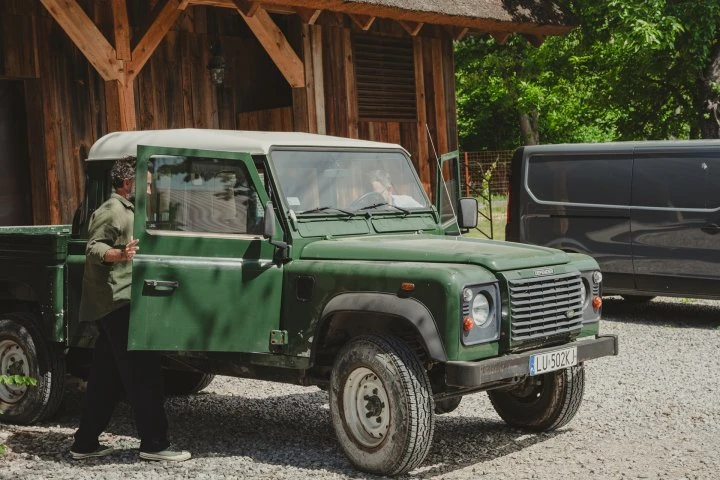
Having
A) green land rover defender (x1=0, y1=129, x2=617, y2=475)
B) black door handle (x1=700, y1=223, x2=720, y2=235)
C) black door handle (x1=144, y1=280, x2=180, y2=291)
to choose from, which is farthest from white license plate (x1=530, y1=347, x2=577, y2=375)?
black door handle (x1=700, y1=223, x2=720, y2=235)

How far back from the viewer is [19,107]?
41.0 feet

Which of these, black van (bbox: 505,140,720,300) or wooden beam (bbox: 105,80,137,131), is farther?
black van (bbox: 505,140,720,300)

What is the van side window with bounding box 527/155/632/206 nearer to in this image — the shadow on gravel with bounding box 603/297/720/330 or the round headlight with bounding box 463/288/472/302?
the shadow on gravel with bounding box 603/297/720/330

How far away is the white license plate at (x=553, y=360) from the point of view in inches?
233

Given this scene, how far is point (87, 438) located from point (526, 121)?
1561 inches

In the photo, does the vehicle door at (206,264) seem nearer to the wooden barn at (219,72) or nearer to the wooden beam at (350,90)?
the wooden barn at (219,72)

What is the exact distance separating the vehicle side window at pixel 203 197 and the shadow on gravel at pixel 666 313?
22.8 ft

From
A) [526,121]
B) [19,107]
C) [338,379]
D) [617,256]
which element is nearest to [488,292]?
[338,379]

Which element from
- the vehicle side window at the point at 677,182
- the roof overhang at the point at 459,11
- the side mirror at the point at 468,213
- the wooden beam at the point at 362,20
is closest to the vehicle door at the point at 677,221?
the vehicle side window at the point at 677,182

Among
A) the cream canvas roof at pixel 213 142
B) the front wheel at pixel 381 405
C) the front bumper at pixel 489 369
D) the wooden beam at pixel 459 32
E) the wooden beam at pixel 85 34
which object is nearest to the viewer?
the front bumper at pixel 489 369

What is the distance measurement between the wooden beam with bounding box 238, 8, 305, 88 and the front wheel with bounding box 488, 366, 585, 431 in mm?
5993

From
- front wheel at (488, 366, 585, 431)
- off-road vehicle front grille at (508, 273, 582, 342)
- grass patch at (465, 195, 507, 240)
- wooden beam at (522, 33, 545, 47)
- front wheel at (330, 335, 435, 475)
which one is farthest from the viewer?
grass patch at (465, 195, 507, 240)

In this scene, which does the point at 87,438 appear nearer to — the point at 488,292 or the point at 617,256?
the point at 488,292

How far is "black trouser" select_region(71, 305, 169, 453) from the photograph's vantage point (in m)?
6.33
